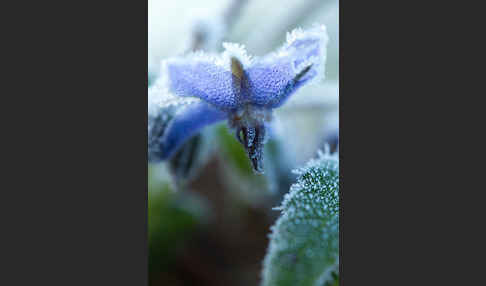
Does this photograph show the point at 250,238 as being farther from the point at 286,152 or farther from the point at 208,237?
the point at 286,152

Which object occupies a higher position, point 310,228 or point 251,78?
point 251,78

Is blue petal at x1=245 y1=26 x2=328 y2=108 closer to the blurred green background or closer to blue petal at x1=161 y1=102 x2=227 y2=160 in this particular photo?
blue petal at x1=161 y1=102 x2=227 y2=160

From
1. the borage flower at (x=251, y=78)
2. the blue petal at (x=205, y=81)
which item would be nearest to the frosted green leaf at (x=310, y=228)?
the borage flower at (x=251, y=78)

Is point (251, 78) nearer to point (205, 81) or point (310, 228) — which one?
point (205, 81)

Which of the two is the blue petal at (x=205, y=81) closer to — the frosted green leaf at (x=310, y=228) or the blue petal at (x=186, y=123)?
the blue petal at (x=186, y=123)

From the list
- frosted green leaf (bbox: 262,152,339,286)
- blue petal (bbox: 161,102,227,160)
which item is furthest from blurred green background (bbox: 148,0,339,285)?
frosted green leaf (bbox: 262,152,339,286)

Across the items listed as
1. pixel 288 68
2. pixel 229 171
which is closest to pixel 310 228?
pixel 288 68
